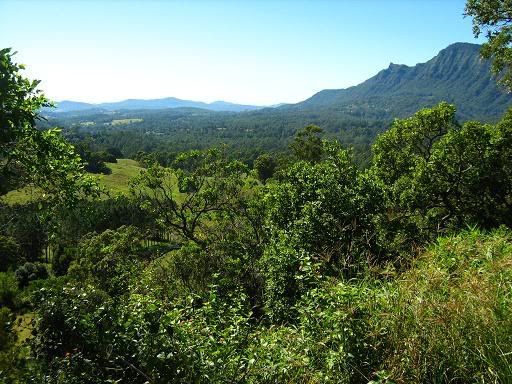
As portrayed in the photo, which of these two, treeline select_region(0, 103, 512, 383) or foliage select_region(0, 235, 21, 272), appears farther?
foliage select_region(0, 235, 21, 272)

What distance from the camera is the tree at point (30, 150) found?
6438mm

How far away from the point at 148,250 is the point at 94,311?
873 inches

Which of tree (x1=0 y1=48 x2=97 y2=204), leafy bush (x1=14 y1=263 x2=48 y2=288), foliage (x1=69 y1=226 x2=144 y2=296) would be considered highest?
tree (x1=0 y1=48 x2=97 y2=204)

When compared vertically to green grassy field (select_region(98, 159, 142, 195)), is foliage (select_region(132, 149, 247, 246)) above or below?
above

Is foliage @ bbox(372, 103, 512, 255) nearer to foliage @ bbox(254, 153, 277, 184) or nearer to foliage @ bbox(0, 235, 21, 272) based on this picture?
foliage @ bbox(0, 235, 21, 272)

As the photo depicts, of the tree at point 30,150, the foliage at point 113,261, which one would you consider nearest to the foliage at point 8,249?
the tree at point 30,150

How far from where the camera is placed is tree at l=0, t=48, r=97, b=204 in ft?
21.1

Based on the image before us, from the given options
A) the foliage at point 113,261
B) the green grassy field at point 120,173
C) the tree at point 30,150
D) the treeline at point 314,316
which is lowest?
the green grassy field at point 120,173

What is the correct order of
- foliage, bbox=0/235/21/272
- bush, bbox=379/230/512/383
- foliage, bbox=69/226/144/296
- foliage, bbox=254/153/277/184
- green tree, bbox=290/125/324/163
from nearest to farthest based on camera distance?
bush, bbox=379/230/512/383 → foliage, bbox=0/235/21/272 → foliage, bbox=69/226/144/296 → green tree, bbox=290/125/324/163 → foliage, bbox=254/153/277/184

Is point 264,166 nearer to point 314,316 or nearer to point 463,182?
point 463,182

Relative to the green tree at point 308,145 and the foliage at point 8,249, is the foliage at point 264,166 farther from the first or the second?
the foliage at point 8,249

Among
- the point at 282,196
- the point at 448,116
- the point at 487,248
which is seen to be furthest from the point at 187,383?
the point at 448,116

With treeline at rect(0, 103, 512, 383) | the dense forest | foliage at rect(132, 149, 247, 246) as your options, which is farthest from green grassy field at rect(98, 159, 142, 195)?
treeline at rect(0, 103, 512, 383)

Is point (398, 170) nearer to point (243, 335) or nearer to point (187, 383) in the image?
point (243, 335)
